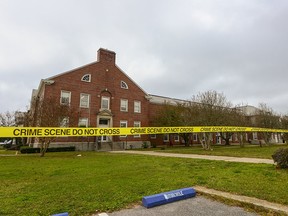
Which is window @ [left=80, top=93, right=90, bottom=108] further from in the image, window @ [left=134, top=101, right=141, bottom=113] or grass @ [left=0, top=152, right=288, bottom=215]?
grass @ [left=0, top=152, right=288, bottom=215]

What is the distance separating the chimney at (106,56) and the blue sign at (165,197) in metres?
26.4

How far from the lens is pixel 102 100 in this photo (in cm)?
2859

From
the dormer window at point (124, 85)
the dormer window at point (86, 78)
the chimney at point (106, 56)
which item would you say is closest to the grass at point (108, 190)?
the dormer window at point (86, 78)

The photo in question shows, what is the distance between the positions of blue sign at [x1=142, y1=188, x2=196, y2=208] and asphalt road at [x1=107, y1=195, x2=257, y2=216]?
92 millimetres

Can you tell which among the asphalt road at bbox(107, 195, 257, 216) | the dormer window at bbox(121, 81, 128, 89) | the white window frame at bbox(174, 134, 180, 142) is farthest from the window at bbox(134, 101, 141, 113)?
the asphalt road at bbox(107, 195, 257, 216)

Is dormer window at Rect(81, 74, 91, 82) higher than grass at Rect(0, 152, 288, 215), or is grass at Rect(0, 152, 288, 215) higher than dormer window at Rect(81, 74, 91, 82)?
dormer window at Rect(81, 74, 91, 82)

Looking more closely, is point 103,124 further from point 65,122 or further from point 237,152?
point 237,152

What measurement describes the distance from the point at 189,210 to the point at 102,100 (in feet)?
83.5

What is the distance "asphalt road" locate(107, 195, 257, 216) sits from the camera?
3983mm

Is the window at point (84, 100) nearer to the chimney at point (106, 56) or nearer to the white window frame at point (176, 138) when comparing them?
the chimney at point (106, 56)

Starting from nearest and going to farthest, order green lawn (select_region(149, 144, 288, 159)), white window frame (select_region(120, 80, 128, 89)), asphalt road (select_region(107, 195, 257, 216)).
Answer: asphalt road (select_region(107, 195, 257, 216)), green lawn (select_region(149, 144, 288, 159)), white window frame (select_region(120, 80, 128, 89))

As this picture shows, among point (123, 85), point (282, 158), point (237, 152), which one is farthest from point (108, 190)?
point (123, 85)

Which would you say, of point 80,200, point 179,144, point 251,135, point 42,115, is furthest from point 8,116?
point 251,135

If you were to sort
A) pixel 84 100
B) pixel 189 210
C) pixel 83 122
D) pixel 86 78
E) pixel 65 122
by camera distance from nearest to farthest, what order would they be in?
pixel 189 210 < pixel 65 122 < pixel 83 122 < pixel 84 100 < pixel 86 78
